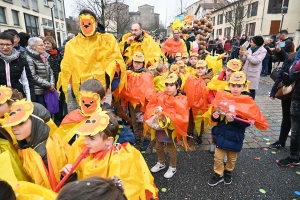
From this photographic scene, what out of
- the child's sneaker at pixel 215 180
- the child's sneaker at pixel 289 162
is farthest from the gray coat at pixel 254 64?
the child's sneaker at pixel 215 180

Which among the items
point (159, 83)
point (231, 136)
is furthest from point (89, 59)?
point (231, 136)

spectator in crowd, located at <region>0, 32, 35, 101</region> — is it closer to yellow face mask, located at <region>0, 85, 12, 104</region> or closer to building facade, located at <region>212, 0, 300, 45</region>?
yellow face mask, located at <region>0, 85, 12, 104</region>

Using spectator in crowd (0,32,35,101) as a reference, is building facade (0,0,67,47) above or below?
above

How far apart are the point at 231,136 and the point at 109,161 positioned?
71.0 inches

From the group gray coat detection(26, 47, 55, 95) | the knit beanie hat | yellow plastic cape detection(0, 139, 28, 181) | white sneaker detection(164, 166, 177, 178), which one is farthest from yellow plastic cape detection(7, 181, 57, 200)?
the knit beanie hat

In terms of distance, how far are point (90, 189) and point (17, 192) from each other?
28.7 inches

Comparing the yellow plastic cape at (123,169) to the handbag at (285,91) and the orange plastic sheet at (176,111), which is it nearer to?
the orange plastic sheet at (176,111)

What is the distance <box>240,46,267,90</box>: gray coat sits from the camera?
182 inches

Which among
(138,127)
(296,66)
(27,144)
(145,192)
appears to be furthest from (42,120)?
(296,66)

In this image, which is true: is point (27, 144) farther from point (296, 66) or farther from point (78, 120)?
point (296, 66)

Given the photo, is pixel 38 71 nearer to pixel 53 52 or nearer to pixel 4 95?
pixel 53 52

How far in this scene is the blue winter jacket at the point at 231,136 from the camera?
2842mm

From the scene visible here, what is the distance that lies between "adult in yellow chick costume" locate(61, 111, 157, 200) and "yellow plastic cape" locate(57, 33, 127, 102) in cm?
172

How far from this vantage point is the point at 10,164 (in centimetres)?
165
